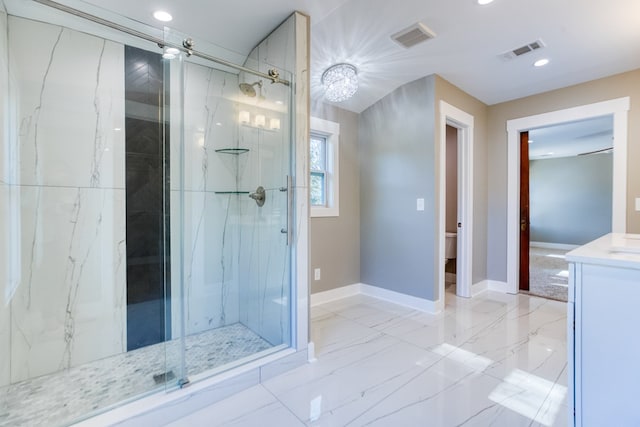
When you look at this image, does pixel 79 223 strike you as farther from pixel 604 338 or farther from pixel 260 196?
pixel 604 338

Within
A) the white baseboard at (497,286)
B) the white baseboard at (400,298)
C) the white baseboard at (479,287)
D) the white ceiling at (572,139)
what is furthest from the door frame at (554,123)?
the white baseboard at (400,298)

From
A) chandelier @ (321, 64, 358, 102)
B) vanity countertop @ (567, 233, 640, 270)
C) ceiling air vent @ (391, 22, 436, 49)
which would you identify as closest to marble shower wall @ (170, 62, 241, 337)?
chandelier @ (321, 64, 358, 102)

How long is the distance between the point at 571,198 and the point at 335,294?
679 centimetres

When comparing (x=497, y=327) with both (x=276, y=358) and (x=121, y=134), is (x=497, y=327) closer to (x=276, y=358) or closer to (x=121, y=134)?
(x=276, y=358)

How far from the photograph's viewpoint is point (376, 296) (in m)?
3.42

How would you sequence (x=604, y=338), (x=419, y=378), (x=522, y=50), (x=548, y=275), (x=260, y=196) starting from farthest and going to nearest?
(x=548, y=275)
(x=522, y=50)
(x=260, y=196)
(x=419, y=378)
(x=604, y=338)

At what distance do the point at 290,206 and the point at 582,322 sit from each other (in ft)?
5.21

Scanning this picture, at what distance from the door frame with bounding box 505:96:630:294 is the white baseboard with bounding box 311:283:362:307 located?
1.89 meters

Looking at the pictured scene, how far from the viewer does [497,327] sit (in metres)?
2.58

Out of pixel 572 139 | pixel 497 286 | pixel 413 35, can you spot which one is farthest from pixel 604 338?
pixel 572 139

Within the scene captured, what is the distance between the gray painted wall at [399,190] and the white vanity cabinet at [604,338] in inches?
68.7

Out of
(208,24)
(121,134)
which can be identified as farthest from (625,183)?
(121,134)

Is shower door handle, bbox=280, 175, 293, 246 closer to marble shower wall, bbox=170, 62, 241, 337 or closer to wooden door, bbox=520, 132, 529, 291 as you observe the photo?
marble shower wall, bbox=170, 62, 241, 337

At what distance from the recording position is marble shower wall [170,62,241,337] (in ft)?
7.55
